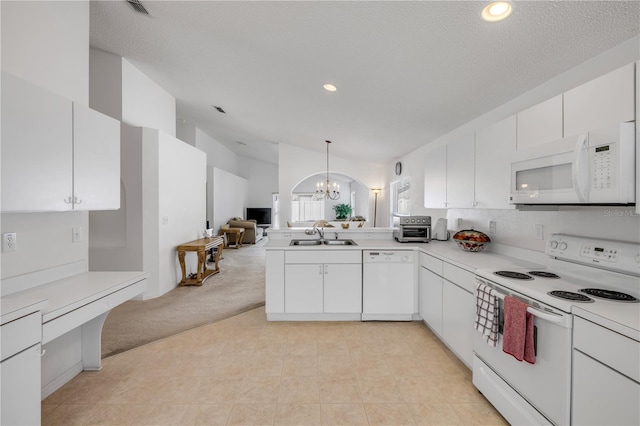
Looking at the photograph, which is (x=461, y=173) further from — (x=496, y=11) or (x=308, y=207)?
(x=308, y=207)

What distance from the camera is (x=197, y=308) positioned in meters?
3.72

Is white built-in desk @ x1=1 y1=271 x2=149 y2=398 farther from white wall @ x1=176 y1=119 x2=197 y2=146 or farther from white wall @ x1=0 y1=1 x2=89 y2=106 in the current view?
white wall @ x1=176 y1=119 x2=197 y2=146

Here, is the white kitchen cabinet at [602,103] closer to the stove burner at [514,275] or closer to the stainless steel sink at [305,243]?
the stove burner at [514,275]

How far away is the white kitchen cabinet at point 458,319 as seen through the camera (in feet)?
7.12

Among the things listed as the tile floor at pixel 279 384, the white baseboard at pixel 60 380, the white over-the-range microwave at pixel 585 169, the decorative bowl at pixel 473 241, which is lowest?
the tile floor at pixel 279 384

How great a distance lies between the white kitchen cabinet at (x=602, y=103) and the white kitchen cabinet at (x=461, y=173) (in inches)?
35.9

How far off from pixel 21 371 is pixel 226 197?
27.1 feet

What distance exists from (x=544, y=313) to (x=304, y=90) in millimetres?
3310

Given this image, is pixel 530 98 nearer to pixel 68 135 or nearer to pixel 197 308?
pixel 68 135

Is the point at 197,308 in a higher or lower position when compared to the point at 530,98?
lower

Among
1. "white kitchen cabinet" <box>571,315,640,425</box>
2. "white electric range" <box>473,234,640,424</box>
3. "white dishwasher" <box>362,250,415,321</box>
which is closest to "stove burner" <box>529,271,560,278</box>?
"white electric range" <box>473,234,640,424</box>

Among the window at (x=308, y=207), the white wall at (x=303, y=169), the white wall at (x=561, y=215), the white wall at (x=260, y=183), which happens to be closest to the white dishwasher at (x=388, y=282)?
the white wall at (x=561, y=215)

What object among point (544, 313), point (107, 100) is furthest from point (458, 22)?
point (107, 100)

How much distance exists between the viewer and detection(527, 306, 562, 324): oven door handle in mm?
1336
